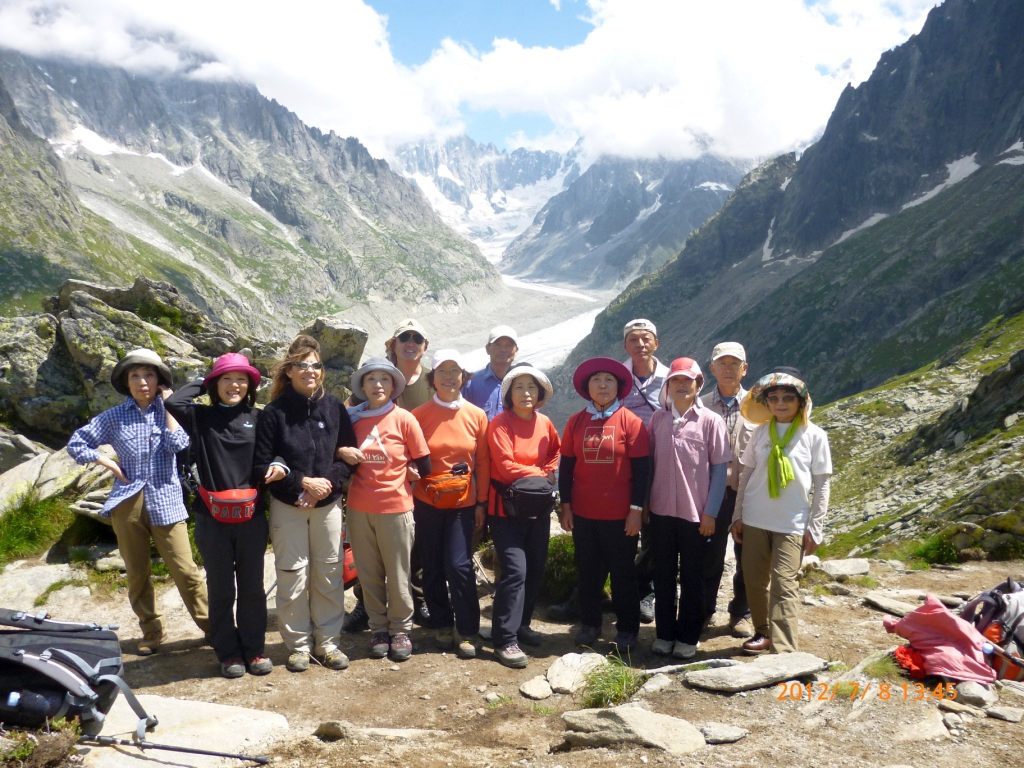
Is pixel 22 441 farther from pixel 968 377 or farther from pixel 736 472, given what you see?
pixel 968 377

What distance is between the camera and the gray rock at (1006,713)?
5125mm

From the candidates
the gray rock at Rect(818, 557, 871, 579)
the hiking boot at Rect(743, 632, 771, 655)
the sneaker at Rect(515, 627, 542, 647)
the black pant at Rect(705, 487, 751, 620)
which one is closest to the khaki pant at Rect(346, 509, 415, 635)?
the sneaker at Rect(515, 627, 542, 647)

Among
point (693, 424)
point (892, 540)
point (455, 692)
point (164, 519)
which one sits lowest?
point (892, 540)

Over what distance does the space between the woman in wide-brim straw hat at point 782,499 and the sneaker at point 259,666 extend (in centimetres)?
537

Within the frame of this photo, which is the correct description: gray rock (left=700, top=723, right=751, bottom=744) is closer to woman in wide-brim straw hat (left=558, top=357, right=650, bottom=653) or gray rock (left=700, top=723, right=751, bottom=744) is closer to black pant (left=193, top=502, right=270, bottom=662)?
woman in wide-brim straw hat (left=558, top=357, right=650, bottom=653)

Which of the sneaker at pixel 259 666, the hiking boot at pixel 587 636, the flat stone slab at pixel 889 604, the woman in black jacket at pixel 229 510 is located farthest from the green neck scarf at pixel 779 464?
the sneaker at pixel 259 666

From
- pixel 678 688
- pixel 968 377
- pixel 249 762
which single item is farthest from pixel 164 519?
pixel 968 377

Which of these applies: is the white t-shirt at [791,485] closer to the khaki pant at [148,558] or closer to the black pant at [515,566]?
the black pant at [515,566]

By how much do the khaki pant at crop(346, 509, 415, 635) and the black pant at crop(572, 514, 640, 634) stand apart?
6.94 ft

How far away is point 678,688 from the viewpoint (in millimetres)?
6023

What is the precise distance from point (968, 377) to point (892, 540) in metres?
42.9

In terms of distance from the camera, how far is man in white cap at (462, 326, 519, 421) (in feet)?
29.8

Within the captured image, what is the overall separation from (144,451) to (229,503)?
155cm

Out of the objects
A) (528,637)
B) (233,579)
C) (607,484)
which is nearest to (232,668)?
(233,579)
